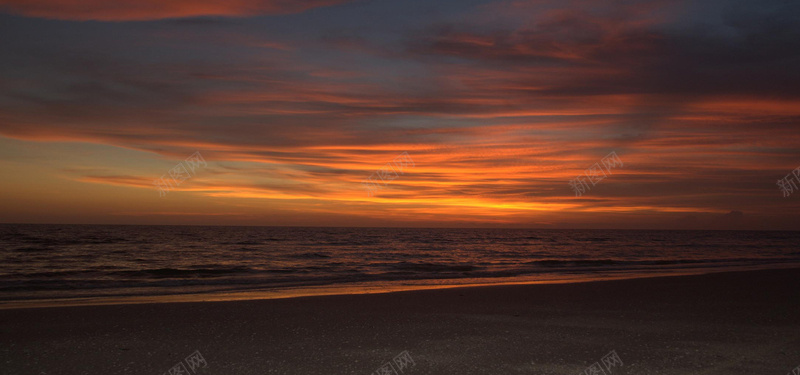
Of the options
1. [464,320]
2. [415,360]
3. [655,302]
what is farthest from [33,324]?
[655,302]

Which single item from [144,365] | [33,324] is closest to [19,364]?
[144,365]

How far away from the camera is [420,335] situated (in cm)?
884

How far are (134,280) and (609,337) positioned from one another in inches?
789

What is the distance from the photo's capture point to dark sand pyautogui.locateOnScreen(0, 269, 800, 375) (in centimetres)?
701

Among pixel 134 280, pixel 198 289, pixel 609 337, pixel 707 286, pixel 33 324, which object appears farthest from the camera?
pixel 134 280

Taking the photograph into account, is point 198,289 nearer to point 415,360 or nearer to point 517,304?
point 517,304

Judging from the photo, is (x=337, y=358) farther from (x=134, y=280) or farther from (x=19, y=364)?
(x=134, y=280)

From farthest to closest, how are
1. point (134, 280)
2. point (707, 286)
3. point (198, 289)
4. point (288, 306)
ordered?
1. point (134, 280)
2. point (198, 289)
3. point (707, 286)
4. point (288, 306)

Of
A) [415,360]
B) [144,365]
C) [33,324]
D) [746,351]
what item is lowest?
[746,351]

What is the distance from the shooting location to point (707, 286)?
639 inches

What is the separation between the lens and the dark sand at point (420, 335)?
701 centimetres

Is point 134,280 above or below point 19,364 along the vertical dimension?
above

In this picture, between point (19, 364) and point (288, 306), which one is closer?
point (19, 364)

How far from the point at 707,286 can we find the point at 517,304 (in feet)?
26.8
